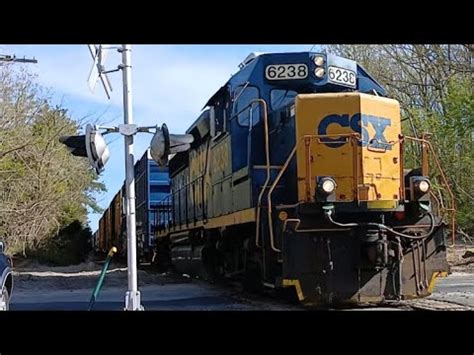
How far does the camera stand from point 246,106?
9461 millimetres

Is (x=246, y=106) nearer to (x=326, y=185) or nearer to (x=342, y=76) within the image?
(x=342, y=76)

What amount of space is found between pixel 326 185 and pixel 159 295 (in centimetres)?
444

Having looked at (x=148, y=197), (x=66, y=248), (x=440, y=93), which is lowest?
(x=66, y=248)

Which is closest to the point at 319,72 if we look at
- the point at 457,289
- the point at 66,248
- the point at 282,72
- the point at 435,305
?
the point at 282,72

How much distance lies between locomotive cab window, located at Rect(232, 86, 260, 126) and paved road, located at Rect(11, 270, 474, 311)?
2.46 metres

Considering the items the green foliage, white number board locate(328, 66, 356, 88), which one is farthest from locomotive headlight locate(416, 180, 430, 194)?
the green foliage

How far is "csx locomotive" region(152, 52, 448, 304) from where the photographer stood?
307 inches

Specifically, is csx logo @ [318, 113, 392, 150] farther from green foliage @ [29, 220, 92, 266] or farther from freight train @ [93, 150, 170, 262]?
green foliage @ [29, 220, 92, 266]

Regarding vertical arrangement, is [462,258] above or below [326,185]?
below

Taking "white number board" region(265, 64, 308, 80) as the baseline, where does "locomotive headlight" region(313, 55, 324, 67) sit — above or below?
above
